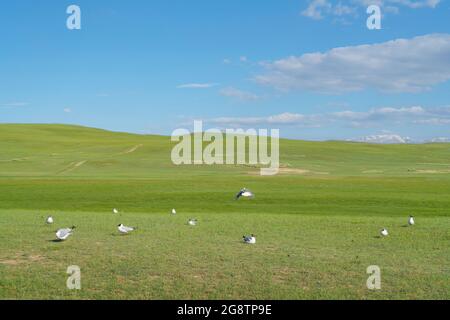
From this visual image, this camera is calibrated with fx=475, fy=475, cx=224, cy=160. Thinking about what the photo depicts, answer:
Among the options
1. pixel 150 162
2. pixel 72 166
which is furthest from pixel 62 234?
pixel 150 162

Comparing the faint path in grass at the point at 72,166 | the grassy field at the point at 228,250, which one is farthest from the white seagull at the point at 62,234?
the faint path in grass at the point at 72,166

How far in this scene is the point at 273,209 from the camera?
120ft

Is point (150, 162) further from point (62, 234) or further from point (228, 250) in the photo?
point (228, 250)

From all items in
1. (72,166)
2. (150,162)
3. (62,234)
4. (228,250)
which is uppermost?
(62,234)

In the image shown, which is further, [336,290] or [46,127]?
[46,127]

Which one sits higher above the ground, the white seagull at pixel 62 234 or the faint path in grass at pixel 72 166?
the white seagull at pixel 62 234

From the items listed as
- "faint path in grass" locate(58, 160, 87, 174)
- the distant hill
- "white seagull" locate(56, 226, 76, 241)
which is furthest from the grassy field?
"faint path in grass" locate(58, 160, 87, 174)

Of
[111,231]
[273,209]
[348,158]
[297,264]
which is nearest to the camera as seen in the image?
[297,264]

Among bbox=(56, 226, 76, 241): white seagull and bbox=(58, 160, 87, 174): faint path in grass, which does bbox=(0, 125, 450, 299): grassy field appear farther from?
bbox=(58, 160, 87, 174): faint path in grass

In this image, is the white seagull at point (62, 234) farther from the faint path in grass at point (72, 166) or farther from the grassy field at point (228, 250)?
the faint path in grass at point (72, 166)

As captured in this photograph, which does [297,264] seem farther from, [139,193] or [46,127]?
[46,127]

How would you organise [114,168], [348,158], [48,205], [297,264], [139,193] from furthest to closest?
[348,158] → [114,168] → [139,193] → [48,205] → [297,264]

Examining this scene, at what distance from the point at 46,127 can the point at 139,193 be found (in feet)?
503

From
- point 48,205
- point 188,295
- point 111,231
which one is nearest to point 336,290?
point 188,295
